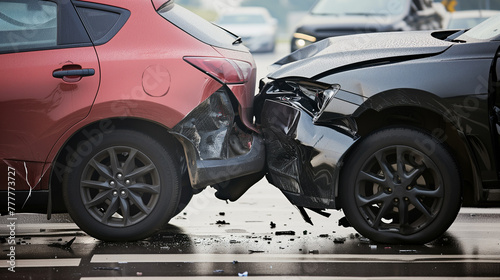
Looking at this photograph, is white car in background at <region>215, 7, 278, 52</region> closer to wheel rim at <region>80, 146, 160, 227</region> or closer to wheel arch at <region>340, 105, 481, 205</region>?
wheel arch at <region>340, 105, 481, 205</region>

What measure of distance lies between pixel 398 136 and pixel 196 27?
1.65m

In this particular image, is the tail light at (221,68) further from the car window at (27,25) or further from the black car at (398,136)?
the car window at (27,25)

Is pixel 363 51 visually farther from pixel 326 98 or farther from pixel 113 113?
pixel 113 113

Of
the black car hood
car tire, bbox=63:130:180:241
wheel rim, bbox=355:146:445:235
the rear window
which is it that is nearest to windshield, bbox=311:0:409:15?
the black car hood

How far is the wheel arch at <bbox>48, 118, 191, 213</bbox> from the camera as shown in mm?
6320

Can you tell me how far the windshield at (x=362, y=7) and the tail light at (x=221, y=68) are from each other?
10.1 meters

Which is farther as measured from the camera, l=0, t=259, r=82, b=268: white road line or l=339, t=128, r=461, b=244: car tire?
l=339, t=128, r=461, b=244: car tire

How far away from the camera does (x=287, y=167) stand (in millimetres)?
6426

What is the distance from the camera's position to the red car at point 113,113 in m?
6.19

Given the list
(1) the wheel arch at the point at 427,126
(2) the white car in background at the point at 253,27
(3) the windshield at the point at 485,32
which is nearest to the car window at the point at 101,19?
(1) the wheel arch at the point at 427,126

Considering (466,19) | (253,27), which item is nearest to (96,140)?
(466,19)

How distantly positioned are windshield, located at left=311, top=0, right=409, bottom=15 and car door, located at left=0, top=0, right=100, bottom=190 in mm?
10593

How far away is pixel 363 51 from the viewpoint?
6.44 meters

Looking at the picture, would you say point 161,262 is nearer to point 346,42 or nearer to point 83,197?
point 83,197
